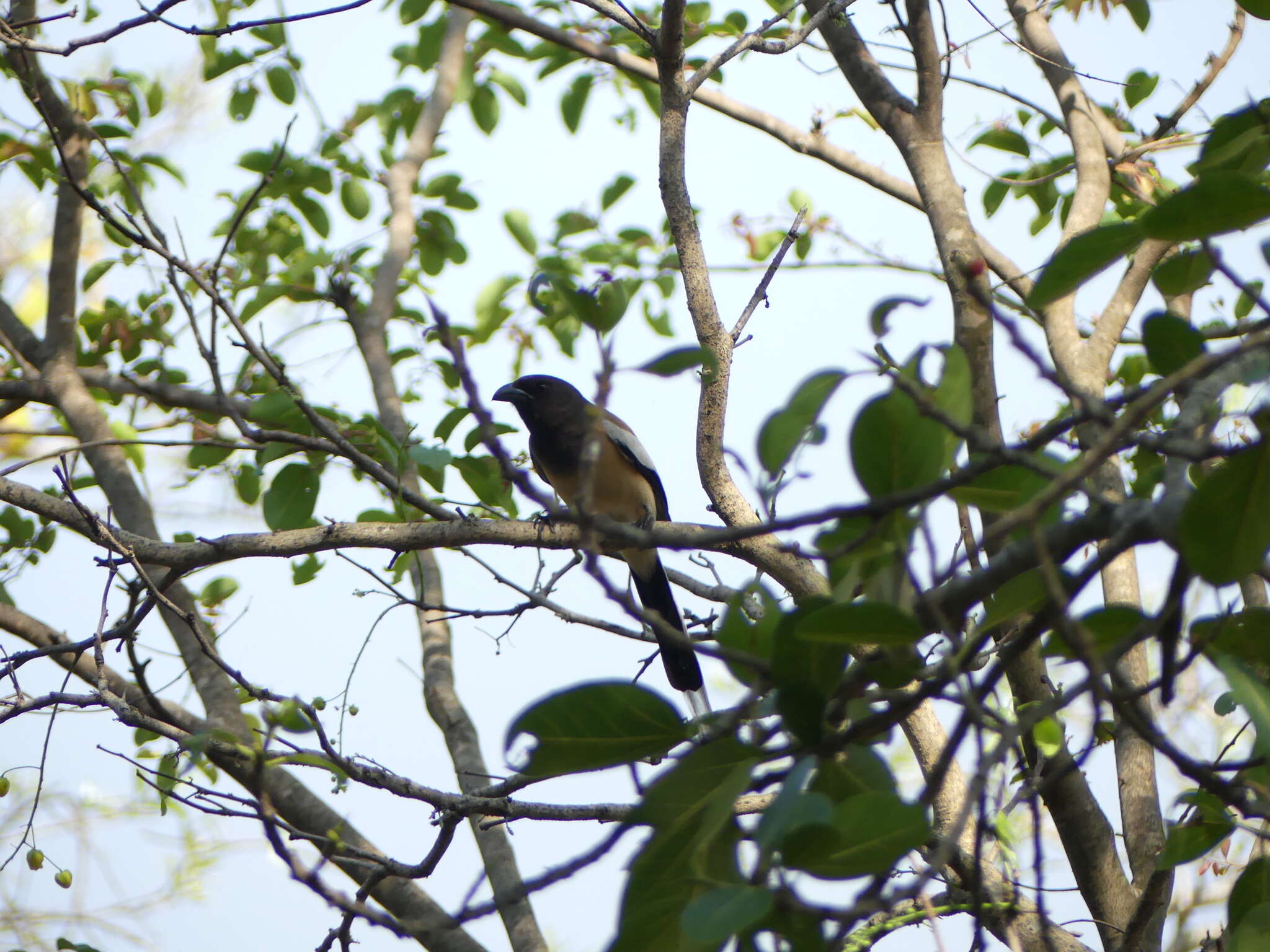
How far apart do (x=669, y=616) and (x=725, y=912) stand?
467 cm

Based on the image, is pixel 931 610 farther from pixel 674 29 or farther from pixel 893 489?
pixel 674 29

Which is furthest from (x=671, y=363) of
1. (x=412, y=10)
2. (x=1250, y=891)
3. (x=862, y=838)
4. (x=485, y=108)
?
(x=485, y=108)

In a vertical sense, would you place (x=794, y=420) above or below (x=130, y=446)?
below

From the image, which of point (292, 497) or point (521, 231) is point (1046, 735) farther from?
point (521, 231)

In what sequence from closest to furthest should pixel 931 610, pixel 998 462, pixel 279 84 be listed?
pixel 931 610, pixel 998 462, pixel 279 84

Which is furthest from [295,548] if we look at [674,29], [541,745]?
[541,745]

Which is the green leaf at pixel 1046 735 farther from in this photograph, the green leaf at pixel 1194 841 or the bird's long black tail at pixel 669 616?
the bird's long black tail at pixel 669 616

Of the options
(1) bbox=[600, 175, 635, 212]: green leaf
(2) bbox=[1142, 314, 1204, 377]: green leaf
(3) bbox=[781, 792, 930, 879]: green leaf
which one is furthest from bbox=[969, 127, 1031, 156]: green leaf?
(3) bbox=[781, 792, 930, 879]: green leaf

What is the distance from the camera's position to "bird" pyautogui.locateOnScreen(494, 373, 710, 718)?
5082 millimetres

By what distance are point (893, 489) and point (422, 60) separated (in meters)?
5.16

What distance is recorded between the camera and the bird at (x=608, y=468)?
200 inches

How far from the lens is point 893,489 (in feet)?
3.51

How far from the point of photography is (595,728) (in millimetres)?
1061

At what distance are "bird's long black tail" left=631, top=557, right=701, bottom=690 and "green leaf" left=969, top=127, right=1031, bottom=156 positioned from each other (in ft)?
7.54
